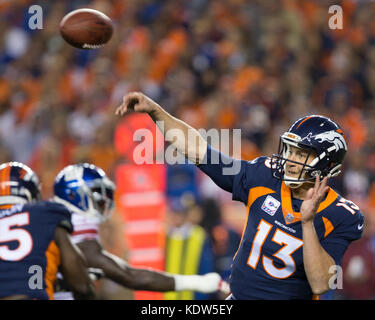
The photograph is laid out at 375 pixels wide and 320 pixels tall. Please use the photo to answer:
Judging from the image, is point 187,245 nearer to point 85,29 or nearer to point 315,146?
point 85,29

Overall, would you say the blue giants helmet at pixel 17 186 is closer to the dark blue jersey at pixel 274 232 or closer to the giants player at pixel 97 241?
the giants player at pixel 97 241

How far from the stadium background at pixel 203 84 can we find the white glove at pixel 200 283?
2.09 m

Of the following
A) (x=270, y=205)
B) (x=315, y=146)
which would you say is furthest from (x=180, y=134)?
(x=315, y=146)

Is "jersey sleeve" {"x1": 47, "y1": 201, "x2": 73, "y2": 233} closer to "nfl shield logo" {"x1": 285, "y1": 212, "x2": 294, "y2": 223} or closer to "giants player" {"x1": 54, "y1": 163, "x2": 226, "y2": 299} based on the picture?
"giants player" {"x1": 54, "y1": 163, "x2": 226, "y2": 299}

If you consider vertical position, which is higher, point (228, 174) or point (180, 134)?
point (180, 134)

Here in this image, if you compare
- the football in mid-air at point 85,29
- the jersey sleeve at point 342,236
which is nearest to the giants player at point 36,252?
the football in mid-air at point 85,29

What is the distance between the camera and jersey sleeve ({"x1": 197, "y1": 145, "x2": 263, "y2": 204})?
424cm

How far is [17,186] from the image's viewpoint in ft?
15.2

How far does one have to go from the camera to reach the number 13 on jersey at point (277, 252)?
13.3ft

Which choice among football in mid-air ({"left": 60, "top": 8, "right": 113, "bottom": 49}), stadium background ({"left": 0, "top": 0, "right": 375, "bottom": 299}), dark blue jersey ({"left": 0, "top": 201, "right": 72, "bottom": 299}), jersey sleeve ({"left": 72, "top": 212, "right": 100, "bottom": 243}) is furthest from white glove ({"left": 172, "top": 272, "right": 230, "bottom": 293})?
stadium background ({"left": 0, "top": 0, "right": 375, "bottom": 299})

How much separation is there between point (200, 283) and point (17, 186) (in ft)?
4.53
